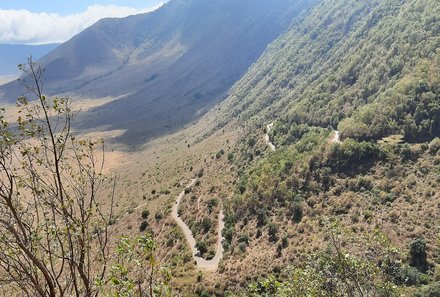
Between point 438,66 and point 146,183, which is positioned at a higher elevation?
point 146,183

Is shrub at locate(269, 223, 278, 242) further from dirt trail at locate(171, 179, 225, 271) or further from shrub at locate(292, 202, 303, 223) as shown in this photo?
dirt trail at locate(171, 179, 225, 271)

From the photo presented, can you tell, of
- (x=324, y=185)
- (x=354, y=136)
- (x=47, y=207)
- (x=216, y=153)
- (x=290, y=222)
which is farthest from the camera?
(x=216, y=153)

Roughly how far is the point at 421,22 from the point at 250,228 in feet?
215

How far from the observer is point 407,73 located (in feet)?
245

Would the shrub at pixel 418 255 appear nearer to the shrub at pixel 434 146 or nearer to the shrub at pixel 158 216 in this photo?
the shrub at pixel 434 146

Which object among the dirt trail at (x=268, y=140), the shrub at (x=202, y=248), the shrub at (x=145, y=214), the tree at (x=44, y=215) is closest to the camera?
the tree at (x=44, y=215)

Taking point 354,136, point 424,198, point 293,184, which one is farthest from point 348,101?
point 424,198

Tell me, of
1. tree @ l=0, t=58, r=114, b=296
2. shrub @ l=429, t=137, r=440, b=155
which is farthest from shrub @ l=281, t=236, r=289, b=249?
tree @ l=0, t=58, r=114, b=296

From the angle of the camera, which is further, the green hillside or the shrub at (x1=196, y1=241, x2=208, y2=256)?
the shrub at (x1=196, y1=241, x2=208, y2=256)

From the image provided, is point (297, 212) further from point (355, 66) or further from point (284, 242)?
point (355, 66)

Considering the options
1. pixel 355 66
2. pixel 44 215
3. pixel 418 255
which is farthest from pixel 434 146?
pixel 44 215

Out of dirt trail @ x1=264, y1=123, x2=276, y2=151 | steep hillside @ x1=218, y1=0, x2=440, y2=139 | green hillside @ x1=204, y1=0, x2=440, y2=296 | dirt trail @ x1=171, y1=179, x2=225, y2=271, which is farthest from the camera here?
dirt trail @ x1=264, y1=123, x2=276, y2=151

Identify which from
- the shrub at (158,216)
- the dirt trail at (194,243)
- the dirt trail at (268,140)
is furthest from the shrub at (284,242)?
the dirt trail at (268,140)

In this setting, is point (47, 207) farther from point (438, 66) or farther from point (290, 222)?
point (438, 66)
